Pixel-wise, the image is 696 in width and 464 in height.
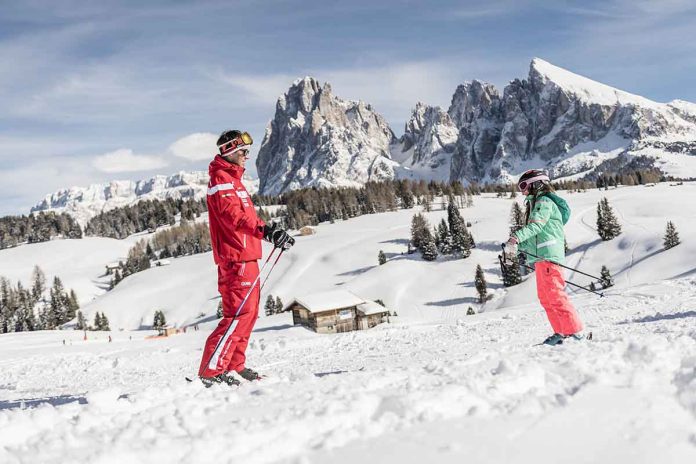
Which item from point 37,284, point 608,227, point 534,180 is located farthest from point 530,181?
point 37,284

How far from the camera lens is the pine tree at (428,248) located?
8725 centimetres

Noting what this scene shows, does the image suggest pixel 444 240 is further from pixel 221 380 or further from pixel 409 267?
pixel 221 380

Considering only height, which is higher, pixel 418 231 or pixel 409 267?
pixel 418 231

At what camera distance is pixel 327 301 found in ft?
148

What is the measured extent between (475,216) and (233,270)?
119 m

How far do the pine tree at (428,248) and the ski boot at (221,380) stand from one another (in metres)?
82.7

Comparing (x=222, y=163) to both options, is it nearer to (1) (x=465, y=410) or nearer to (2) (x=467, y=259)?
(1) (x=465, y=410)

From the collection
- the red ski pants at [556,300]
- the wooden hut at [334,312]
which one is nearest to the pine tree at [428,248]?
the wooden hut at [334,312]

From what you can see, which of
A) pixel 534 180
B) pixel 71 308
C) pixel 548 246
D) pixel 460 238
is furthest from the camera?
pixel 71 308

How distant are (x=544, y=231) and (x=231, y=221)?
4368mm

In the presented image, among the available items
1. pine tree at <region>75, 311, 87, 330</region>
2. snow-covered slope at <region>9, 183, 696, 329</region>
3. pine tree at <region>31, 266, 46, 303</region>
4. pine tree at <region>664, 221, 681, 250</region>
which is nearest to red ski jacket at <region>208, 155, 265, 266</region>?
snow-covered slope at <region>9, 183, 696, 329</region>

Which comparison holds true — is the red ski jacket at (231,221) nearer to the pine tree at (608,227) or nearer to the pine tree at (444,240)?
the pine tree at (608,227)

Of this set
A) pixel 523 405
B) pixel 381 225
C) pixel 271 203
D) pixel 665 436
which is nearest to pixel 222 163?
pixel 523 405

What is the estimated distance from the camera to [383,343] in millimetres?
13383
